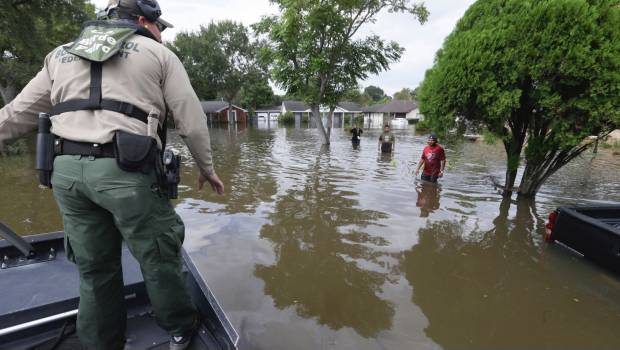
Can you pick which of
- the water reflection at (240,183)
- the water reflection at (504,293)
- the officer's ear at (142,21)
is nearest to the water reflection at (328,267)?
the water reflection at (504,293)

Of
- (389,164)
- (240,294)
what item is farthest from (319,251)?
(389,164)

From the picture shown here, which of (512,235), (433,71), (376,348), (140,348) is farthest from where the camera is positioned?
(433,71)

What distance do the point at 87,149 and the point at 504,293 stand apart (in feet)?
13.6

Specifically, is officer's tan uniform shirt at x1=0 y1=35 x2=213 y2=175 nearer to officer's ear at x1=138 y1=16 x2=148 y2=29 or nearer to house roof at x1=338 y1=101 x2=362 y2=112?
officer's ear at x1=138 y1=16 x2=148 y2=29

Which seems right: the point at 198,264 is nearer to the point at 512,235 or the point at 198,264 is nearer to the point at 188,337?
the point at 188,337

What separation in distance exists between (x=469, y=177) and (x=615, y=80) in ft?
19.3

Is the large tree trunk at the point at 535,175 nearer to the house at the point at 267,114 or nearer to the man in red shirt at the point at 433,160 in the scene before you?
the man in red shirt at the point at 433,160

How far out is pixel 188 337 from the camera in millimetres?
1970

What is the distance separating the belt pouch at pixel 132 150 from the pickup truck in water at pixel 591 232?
15.8 feet

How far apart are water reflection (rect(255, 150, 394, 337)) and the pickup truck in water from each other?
8.15 feet

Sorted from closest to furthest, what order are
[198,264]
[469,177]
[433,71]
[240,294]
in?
[240,294]
[198,264]
[433,71]
[469,177]

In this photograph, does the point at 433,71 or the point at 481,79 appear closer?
the point at 481,79

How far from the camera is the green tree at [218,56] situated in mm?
43312

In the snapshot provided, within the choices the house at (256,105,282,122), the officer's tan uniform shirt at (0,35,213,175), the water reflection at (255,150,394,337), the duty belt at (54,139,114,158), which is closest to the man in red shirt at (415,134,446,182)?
the water reflection at (255,150,394,337)
